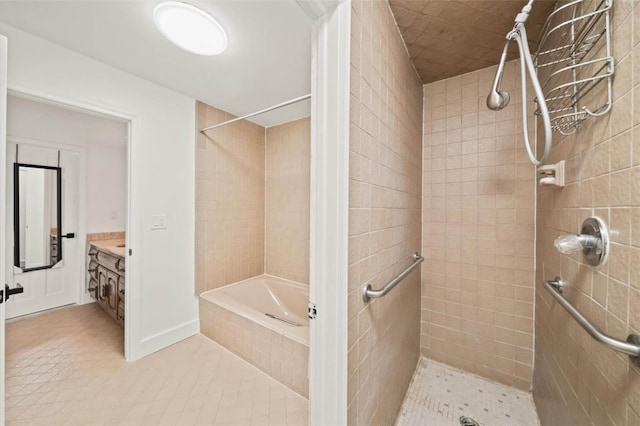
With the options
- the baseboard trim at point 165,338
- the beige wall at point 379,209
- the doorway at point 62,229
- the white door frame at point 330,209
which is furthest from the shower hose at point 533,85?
the doorway at point 62,229

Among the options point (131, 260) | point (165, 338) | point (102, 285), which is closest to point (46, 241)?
point (102, 285)

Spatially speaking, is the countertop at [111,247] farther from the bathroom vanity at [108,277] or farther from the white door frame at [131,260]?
the white door frame at [131,260]

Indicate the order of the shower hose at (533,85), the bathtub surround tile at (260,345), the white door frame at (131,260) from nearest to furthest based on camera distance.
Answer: the shower hose at (533,85), the bathtub surround tile at (260,345), the white door frame at (131,260)

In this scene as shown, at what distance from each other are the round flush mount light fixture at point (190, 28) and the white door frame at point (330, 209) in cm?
77

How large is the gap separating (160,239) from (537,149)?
279 cm

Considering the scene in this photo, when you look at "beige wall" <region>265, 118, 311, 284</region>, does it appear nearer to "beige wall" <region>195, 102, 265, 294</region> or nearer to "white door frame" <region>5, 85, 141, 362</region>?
"beige wall" <region>195, 102, 265, 294</region>

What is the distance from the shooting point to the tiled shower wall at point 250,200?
2.26 m

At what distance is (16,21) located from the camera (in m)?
1.28

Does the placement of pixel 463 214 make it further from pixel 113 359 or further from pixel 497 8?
pixel 113 359

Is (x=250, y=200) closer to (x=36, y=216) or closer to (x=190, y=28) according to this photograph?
(x=190, y=28)

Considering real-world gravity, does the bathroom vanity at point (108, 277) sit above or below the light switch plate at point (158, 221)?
below

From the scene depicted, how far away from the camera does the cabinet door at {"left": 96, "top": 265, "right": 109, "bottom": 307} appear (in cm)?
249

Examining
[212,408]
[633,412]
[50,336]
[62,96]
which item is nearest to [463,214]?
[633,412]

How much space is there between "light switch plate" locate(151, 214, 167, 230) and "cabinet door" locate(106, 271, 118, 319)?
2.80 ft
